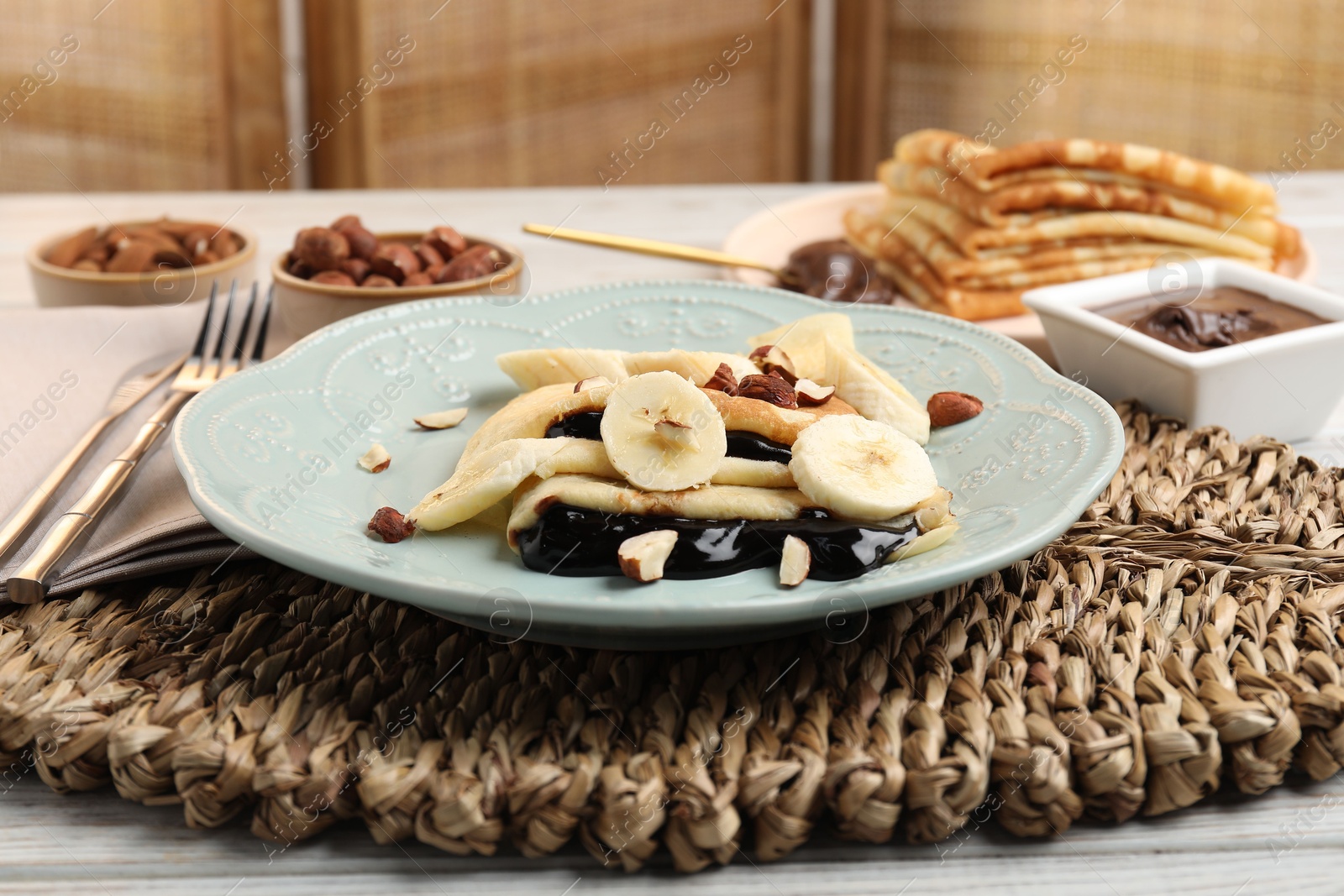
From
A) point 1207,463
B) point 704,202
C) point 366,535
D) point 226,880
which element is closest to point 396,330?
point 366,535

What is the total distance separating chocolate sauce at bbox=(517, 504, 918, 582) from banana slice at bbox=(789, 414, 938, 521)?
2 centimetres

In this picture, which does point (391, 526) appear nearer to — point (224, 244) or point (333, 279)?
point (333, 279)

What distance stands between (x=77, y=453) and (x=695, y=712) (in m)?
0.78

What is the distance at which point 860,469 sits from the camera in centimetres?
101

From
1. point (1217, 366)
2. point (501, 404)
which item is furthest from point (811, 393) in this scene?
point (1217, 366)

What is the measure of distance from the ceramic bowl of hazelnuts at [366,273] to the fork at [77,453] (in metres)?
0.18

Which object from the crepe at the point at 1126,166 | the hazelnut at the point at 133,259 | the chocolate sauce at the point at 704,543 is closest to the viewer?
the chocolate sauce at the point at 704,543

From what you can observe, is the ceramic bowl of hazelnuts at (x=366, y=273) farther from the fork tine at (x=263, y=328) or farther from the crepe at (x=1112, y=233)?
the crepe at (x=1112, y=233)

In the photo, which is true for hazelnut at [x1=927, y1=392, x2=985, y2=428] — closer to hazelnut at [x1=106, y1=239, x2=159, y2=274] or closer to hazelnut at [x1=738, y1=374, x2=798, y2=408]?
hazelnut at [x1=738, y1=374, x2=798, y2=408]

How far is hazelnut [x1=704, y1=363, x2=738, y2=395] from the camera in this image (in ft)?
3.76

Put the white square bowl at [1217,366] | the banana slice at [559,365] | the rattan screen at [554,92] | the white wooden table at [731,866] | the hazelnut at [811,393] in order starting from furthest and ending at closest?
the rattan screen at [554,92]
the white square bowl at [1217,366]
the banana slice at [559,365]
the hazelnut at [811,393]
the white wooden table at [731,866]

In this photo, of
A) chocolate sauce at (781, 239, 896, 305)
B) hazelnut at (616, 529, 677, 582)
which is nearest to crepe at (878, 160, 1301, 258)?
chocolate sauce at (781, 239, 896, 305)

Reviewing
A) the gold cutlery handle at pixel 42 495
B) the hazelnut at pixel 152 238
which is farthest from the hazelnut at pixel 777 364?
the hazelnut at pixel 152 238

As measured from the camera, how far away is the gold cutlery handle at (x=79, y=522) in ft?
3.47
